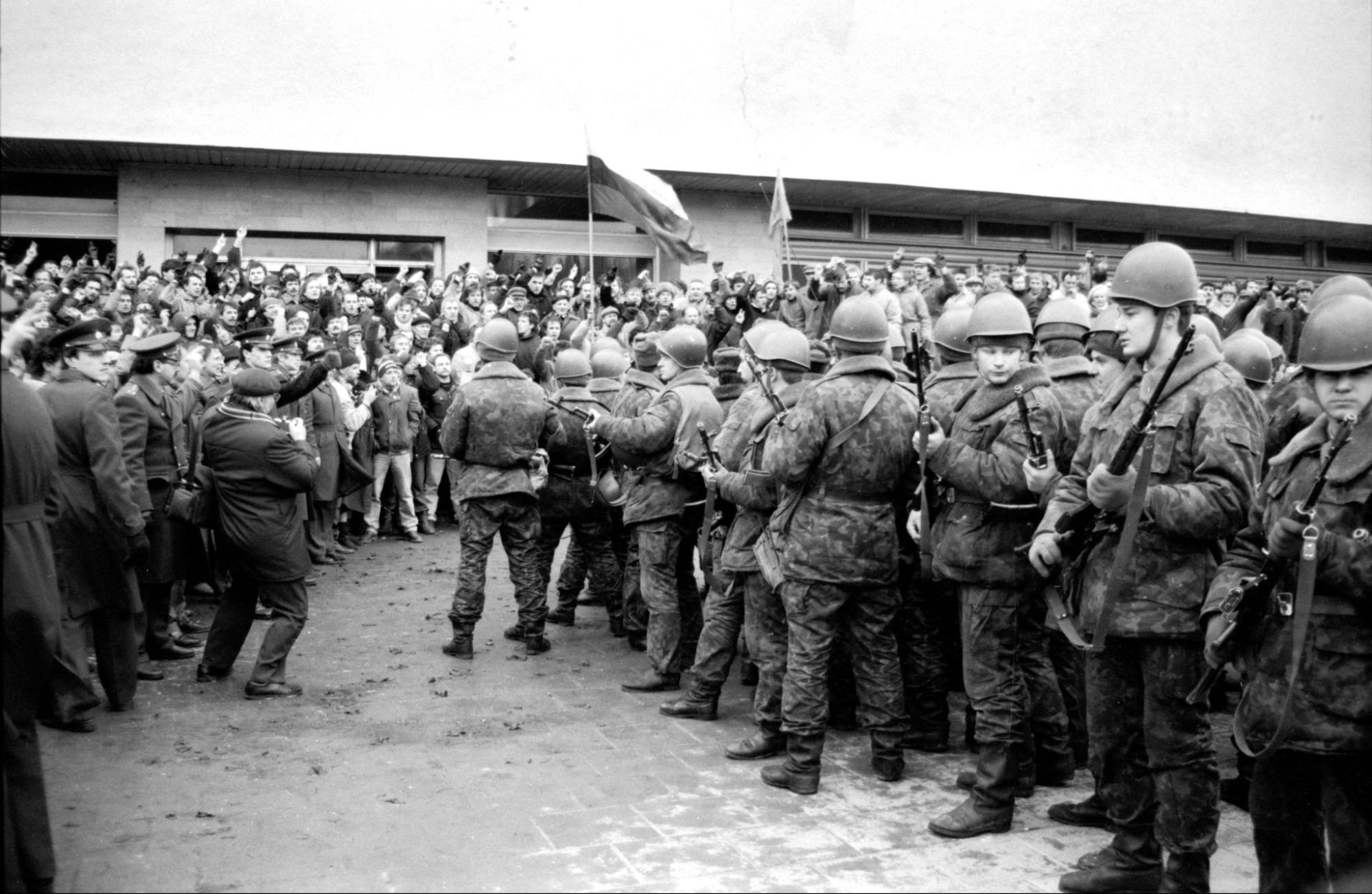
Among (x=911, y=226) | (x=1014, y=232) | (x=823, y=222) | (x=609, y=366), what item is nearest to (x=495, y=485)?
(x=609, y=366)

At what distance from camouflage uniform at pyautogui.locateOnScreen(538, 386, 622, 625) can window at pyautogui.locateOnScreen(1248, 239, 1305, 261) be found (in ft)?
80.1

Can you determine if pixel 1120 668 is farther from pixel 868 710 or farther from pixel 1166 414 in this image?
pixel 868 710

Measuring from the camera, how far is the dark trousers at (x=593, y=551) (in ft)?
30.1

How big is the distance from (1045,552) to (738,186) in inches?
754

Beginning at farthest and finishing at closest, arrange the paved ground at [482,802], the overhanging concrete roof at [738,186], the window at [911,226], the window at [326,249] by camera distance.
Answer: the window at [911,226], the window at [326,249], the overhanging concrete roof at [738,186], the paved ground at [482,802]

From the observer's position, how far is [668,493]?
793 cm

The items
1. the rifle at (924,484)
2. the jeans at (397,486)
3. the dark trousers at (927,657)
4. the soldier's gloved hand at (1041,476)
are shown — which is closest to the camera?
the soldier's gloved hand at (1041,476)

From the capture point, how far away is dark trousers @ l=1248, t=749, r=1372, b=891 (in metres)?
3.92

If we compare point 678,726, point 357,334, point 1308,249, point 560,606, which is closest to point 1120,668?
point 678,726

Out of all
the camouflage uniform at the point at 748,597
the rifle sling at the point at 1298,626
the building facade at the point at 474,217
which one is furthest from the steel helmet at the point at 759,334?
the building facade at the point at 474,217

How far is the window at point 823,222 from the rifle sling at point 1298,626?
21091mm

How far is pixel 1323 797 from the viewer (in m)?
4.02

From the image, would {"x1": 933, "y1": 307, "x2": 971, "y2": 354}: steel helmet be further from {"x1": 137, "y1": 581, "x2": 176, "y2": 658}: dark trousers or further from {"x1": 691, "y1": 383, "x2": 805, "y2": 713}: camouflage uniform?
{"x1": 137, "y1": 581, "x2": 176, "y2": 658}: dark trousers

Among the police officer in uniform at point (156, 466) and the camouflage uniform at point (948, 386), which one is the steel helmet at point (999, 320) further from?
the police officer in uniform at point (156, 466)
